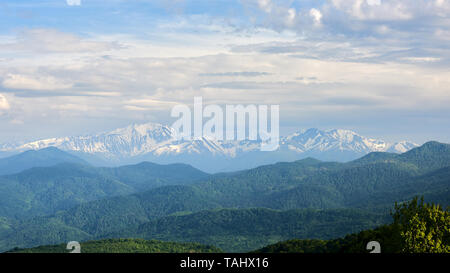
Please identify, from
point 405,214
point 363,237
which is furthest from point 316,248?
point 405,214

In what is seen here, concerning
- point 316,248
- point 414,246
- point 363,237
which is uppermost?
point 414,246
